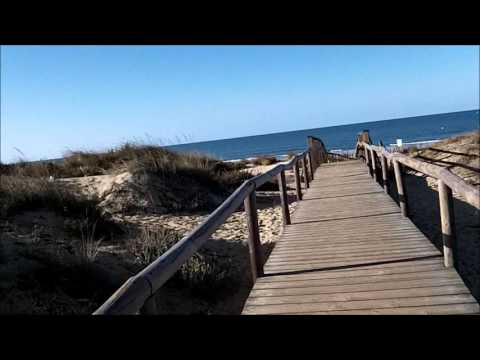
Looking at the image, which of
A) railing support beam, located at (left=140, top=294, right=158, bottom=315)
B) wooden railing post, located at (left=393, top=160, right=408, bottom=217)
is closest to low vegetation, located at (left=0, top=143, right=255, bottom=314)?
wooden railing post, located at (left=393, top=160, right=408, bottom=217)

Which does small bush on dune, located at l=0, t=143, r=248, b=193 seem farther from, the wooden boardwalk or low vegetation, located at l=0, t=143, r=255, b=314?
the wooden boardwalk

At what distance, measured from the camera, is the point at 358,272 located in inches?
159

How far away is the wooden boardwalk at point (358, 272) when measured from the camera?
324 cm

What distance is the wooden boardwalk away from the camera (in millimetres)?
3238

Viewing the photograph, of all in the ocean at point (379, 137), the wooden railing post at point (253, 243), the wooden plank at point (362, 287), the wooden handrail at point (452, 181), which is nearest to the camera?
the wooden handrail at point (452, 181)

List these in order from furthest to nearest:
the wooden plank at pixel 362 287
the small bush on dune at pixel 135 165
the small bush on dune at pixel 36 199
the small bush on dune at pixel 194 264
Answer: the small bush on dune at pixel 135 165, the small bush on dune at pixel 36 199, the small bush on dune at pixel 194 264, the wooden plank at pixel 362 287

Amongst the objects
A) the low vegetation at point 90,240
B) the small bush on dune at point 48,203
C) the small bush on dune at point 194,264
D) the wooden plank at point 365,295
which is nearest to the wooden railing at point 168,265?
the wooden plank at point 365,295

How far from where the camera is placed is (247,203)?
436 cm

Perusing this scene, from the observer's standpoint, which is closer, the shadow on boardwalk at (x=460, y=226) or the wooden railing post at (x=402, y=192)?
the wooden railing post at (x=402, y=192)

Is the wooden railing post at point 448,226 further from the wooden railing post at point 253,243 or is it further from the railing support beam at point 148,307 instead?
the railing support beam at point 148,307
